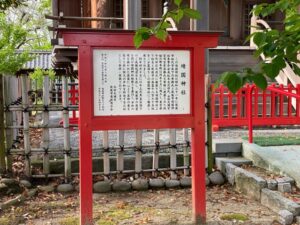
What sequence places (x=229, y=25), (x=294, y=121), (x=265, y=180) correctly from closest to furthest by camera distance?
(x=265, y=180) → (x=294, y=121) → (x=229, y=25)

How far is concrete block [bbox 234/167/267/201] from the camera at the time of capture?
567cm

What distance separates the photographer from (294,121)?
1023 cm

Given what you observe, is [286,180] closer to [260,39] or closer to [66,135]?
[66,135]

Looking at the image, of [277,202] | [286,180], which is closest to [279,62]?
[277,202]

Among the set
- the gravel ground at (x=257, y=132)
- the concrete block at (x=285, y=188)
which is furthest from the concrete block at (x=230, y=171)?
the gravel ground at (x=257, y=132)

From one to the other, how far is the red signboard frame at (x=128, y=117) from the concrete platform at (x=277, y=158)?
5.68ft

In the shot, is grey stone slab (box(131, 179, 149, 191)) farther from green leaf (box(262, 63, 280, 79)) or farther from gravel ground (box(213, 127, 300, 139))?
green leaf (box(262, 63, 280, 79))

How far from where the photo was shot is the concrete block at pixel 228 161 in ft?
22.5

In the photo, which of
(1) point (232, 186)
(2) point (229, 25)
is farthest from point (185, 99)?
(2) point (229, 25)

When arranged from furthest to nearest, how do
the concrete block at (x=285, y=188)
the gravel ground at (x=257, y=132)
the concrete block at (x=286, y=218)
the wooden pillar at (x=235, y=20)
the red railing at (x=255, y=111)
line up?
the wooden pillar at (x=235, y=20) < the red railing at (x=255, y=111) < the gravel ground at (x=257, y=132) < the concrete block at (x=285, y=188) < the concrete block at (x=286, y=218)

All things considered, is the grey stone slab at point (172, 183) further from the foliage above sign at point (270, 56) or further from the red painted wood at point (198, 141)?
the foliage above sign at point (270, 56)

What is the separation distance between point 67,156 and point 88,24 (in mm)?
6374

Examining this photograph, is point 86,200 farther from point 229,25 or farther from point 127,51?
point 229,25

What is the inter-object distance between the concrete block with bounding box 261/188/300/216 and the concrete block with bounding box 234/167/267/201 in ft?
0.42
